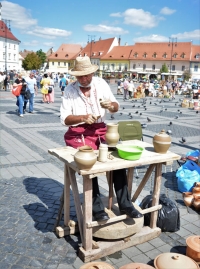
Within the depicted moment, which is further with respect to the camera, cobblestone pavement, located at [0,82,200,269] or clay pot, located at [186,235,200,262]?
cobblestone pavement, located at [0,82,200,269]

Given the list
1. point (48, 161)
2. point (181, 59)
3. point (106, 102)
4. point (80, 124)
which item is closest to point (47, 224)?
point (80, 124)

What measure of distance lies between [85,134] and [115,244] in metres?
1.24

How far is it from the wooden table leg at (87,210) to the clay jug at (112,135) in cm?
60

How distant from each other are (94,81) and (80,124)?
1.74 ft

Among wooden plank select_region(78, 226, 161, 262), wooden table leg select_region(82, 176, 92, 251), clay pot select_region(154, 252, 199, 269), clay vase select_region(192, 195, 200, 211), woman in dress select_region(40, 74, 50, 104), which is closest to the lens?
clay pot select_region(154, 252, 199, 269)

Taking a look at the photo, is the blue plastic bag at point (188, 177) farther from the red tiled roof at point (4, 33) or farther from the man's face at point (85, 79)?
the red tiled roof at point (4, 33)

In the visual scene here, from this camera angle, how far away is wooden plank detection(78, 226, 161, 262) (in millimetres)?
2955

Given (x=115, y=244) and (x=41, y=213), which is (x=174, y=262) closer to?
(x=115, y=244)

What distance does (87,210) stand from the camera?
284 centimetres

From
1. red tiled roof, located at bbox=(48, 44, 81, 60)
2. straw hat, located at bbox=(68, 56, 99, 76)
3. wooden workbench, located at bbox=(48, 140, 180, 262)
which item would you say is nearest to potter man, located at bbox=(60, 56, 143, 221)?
straw hat, located at bbox=(68, 56, 99, 76)

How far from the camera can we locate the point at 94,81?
11.0 feet

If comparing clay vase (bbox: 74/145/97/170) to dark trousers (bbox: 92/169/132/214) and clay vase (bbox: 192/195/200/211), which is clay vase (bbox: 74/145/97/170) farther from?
clay vase (bbox: 192/195/200/211)

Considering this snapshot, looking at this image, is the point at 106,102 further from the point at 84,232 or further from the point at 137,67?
the point at 137,67

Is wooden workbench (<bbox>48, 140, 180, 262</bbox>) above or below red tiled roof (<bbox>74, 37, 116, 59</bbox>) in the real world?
below
